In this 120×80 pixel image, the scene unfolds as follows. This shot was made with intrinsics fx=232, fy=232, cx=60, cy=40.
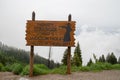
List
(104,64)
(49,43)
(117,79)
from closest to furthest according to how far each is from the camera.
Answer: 1. (117,79)
2. (49,43)
3. (104,64)

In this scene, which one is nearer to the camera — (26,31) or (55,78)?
(55,78)

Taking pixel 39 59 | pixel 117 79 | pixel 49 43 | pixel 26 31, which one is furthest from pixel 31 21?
pixel 39 59

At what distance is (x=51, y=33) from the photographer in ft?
40.0

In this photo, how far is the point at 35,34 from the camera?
40.0ft

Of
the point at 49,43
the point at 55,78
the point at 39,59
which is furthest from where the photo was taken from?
the point at 39,59

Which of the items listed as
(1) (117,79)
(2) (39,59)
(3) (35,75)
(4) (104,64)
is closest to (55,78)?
(3) (35,75)

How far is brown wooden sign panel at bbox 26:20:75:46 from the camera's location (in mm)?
12180

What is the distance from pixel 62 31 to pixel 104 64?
4.09 metres

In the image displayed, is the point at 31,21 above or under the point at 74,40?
above

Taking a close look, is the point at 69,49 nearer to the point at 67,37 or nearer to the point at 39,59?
the point at 67,37

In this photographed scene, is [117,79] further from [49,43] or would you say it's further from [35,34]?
[35,34]

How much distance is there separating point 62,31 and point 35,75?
8.88 ft

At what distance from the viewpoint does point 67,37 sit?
40.0 feet

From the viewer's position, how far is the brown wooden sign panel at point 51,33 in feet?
40.0
